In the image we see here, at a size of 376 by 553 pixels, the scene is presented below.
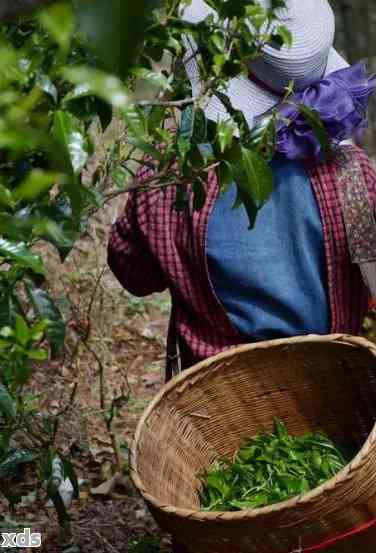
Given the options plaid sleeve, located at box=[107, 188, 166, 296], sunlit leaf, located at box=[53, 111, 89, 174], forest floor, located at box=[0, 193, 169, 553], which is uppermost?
sunlit leaf, located at box=[53, 111, 89, 174]

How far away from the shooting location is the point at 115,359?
4.46 metres

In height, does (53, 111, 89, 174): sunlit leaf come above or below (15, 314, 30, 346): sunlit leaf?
above

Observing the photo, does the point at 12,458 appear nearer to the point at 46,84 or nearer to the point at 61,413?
the point at 61,413

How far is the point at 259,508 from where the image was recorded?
1821 millimetres

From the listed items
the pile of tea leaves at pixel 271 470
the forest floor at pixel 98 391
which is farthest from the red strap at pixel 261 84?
the forest floor at pixel 98 391

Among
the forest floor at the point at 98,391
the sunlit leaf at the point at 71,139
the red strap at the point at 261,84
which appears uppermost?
the red strap at the point at 261,84

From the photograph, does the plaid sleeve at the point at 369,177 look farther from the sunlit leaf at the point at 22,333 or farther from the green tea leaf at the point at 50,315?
the sunlit leaf at the point at 22,333

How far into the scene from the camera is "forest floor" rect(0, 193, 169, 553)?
3369 millimetres

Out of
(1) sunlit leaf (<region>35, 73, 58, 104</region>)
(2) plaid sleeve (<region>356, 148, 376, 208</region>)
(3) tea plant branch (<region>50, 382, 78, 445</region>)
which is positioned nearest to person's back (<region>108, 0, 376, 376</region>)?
(2) plaid sleeve (<region>356, 148, 376, 208</region>)

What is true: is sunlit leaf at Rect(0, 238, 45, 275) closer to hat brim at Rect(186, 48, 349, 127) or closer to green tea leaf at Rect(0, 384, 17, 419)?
green tea leaf at Rect(0, 384, 17, 419)

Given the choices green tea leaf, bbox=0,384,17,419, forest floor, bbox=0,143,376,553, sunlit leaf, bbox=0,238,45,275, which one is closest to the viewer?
sunlit leaf, bbox=0,238,45,275

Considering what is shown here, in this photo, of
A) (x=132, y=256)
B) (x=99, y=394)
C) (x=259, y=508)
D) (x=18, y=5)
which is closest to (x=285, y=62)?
(x=132, y=256)

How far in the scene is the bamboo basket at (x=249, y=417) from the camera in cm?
190

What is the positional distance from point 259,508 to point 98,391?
2.40 metres
